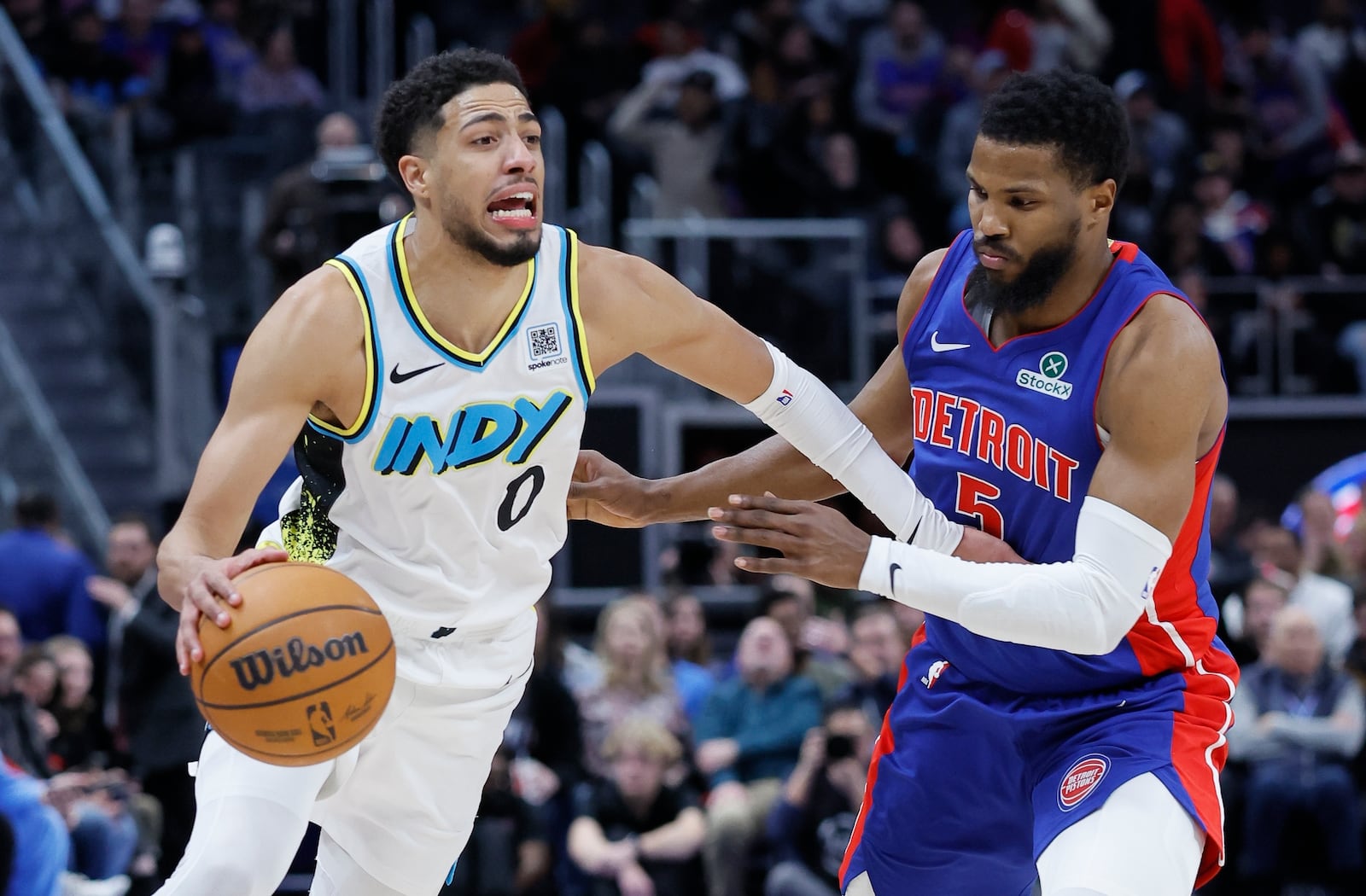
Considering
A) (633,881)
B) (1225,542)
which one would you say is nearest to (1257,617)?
(1225,542)

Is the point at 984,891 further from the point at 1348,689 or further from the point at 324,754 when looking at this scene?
the point at 1348,689

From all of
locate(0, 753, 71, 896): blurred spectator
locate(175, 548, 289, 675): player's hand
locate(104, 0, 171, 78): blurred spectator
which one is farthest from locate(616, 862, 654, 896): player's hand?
locate(104, 0, 171, 78): blurred spectator

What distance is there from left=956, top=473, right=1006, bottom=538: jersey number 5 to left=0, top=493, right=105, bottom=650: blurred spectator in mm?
6139

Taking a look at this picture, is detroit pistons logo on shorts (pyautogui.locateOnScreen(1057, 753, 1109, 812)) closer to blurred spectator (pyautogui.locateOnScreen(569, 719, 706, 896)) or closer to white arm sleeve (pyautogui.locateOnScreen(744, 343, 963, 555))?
white arm sleeve (pyautogui.locateOnScreen(744, 343, 963, 555))

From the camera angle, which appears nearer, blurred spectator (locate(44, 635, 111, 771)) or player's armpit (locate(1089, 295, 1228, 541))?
player's armpit (locate(1089, 295, 1228, 541))

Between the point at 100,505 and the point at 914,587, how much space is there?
26.0 ft

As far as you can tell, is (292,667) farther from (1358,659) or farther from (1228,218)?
(1228,218)

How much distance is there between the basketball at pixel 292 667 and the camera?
398cm

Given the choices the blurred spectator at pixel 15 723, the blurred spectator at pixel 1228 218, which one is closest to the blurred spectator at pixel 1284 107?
the blurred spectator at pixel 1228 218

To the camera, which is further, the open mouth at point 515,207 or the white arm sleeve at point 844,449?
the white arm sleeve at point 844,449

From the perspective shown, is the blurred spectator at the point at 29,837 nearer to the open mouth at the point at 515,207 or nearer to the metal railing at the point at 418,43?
the open mouth at the point at 515,207

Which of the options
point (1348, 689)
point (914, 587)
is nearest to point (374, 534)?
point (914, 587)

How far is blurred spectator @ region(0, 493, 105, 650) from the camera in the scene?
9.63 m

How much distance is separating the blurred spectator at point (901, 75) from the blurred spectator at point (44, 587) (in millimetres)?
7250
